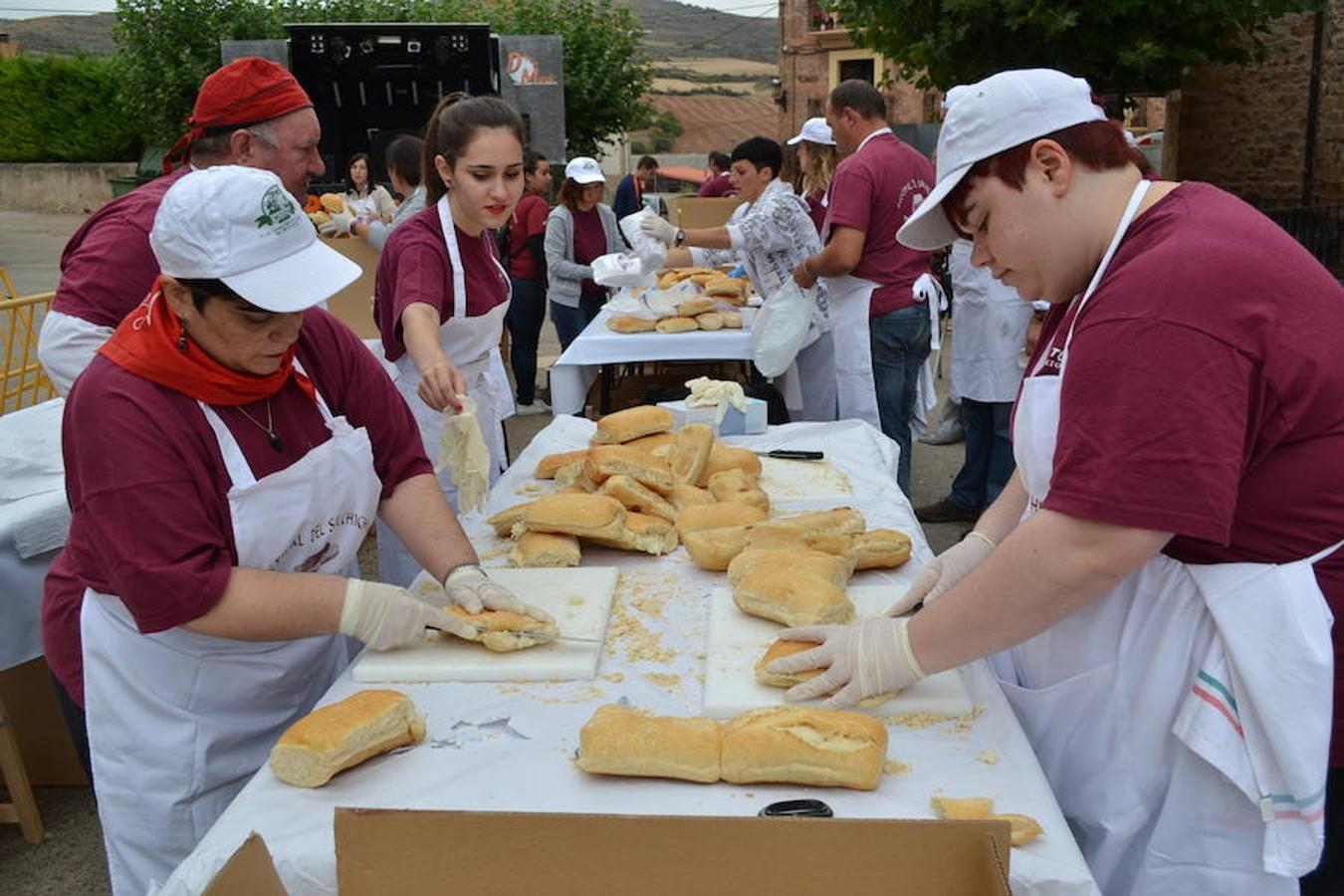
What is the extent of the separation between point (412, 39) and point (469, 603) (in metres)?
10.3

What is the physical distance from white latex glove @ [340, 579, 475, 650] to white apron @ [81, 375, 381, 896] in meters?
0.19

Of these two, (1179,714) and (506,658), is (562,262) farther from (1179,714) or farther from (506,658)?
(1179,714)

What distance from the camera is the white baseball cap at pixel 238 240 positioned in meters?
1.64

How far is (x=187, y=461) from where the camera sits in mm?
1701

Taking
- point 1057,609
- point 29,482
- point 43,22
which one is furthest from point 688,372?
point 43,22

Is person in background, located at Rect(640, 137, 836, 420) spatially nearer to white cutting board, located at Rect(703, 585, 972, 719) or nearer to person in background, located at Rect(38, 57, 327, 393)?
person in background, located at Rect(38, 57, 327, 393)

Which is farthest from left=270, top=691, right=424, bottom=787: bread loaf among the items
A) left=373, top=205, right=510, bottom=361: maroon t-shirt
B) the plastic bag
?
the plastic bag

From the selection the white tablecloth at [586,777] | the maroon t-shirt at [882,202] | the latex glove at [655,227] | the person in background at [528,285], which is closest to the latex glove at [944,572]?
the white tablecloth at [586,777]

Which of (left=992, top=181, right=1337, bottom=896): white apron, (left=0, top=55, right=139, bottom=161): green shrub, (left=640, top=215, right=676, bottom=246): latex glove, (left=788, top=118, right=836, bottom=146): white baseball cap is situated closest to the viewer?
(left=992, top=181, right=1337, bottom=896): white apron

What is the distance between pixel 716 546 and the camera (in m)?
2.23

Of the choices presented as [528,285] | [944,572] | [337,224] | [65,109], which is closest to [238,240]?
[944,572]

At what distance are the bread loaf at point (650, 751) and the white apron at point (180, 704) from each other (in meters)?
0.72

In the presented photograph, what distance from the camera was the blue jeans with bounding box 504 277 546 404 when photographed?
8297mm

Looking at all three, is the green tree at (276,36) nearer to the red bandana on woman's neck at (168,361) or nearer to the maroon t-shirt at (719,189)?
the maroon t-shirt at (719,189)
